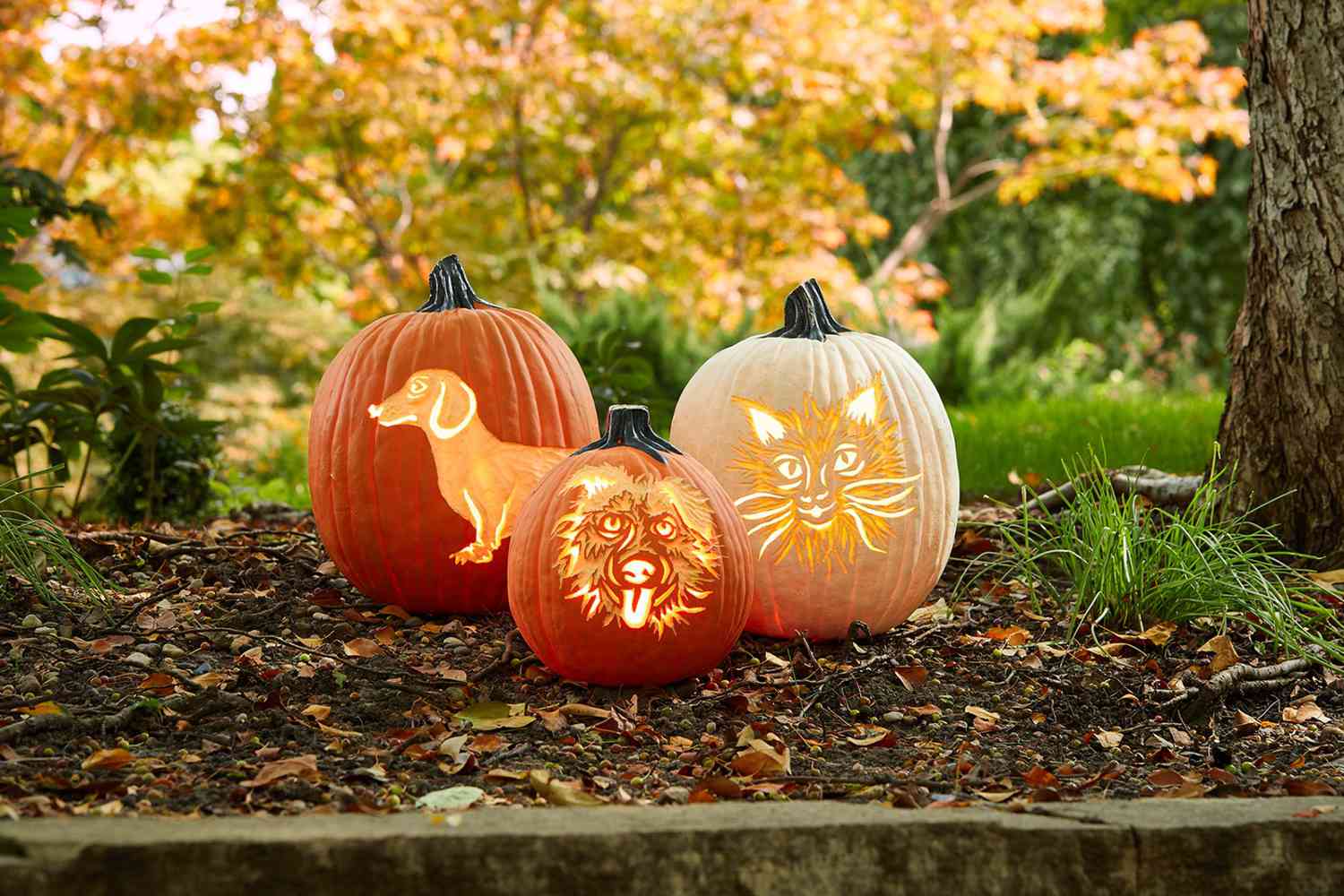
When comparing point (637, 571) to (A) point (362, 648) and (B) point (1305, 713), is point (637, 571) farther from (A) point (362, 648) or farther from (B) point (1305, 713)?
(B) point (1305, 713)

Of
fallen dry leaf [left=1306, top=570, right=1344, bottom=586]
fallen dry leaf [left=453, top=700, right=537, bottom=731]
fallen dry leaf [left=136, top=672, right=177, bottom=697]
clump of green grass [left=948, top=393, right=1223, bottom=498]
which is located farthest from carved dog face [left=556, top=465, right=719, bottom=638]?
clump of green grass [left=948, top=393, right=1223, bottom=498]

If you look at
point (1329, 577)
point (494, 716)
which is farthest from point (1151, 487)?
point (494, 716)

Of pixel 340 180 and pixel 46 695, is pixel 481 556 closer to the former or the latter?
pixel 46 695

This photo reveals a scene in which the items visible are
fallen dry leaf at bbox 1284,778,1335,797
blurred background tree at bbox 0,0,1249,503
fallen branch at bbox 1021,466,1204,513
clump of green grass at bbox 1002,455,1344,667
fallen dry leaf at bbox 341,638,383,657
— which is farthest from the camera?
blurred background tree at bbox 0,0,1249,503

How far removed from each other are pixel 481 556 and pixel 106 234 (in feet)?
25.6

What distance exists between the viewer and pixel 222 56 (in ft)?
26.4

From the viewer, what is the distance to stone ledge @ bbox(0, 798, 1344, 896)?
5.52ft

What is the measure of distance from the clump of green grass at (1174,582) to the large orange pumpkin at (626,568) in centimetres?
99

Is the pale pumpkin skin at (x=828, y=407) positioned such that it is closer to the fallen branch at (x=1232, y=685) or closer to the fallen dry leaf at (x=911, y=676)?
A: the fallen dry leaf at (x=911, y=676)

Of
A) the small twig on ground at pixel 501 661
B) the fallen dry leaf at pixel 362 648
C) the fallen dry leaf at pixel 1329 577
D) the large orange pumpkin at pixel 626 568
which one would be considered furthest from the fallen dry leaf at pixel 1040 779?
the fallen dry leaf at pixel 1329 577

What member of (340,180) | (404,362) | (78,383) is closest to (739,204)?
(340,180)

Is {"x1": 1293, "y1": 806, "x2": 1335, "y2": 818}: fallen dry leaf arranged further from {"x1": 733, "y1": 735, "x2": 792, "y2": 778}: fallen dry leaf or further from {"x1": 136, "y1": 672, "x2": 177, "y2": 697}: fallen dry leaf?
{"x1": 136, "y1": 672, "x2": 177, "y2": 697}: fallen dry leaf

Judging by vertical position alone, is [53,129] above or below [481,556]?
above

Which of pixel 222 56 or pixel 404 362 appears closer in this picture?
pixel 404 362
